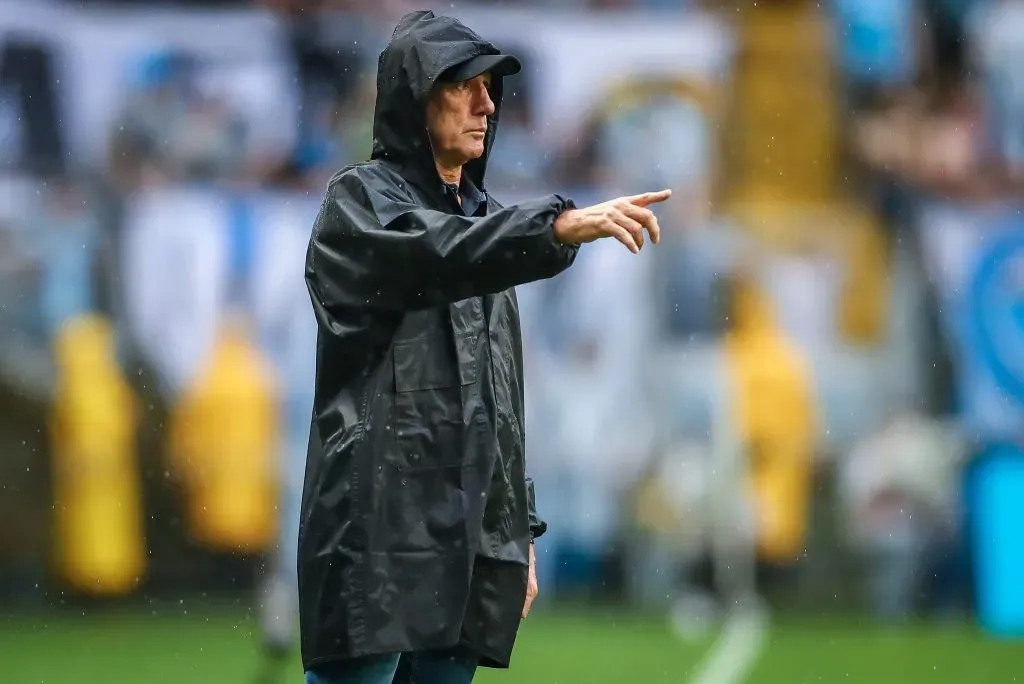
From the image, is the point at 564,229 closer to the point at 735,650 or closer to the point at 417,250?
the point at 417,250

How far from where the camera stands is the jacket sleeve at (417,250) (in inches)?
146

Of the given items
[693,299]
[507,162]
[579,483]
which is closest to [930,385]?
[693,299]

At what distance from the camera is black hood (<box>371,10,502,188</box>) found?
4035 millimetres

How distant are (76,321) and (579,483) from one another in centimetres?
414

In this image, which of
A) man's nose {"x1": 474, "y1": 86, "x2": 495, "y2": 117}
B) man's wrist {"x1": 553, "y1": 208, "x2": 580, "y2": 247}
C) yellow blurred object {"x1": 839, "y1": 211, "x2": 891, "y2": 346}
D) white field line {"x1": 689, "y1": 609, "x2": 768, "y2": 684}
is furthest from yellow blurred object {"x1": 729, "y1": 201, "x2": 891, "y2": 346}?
man's wrist {"x1": 553, "y1": 208, "x2": 580, "y2": 247}

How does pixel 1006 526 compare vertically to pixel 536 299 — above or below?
below

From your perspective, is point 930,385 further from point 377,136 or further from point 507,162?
point 377,136

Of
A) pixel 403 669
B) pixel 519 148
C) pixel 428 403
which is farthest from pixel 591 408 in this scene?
pixel 428 403

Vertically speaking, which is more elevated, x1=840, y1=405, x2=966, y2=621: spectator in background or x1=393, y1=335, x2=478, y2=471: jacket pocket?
x1=393, y1=335, x2=478, y2=471: jacket pocket

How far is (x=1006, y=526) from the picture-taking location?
13.6 meters

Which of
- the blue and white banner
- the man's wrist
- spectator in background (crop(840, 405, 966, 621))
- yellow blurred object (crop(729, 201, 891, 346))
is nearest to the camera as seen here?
the man's wrist

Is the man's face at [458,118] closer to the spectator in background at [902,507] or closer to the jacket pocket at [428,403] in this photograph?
the jacket pocket at [428,403]

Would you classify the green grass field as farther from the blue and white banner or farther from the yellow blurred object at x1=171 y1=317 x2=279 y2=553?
the blue and white banner

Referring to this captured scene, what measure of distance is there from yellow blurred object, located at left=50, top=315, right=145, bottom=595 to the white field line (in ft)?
15.0
